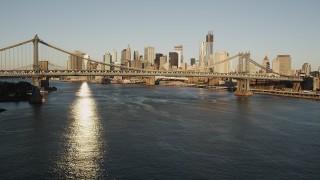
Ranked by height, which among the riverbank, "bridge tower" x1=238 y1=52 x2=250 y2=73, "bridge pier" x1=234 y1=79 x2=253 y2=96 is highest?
"bridge tower" x1=238 y1=52 x2=250 y2=73

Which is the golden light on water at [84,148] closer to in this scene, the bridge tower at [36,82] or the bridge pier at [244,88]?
the bridge tower at [36,82]

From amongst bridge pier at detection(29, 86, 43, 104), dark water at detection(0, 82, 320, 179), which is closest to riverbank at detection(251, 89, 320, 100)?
dark water at detection(0, 82, 320, 179)

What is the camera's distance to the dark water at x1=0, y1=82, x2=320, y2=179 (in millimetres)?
24828

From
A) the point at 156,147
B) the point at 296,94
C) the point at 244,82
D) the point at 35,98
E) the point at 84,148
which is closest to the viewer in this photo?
the point at 84,148

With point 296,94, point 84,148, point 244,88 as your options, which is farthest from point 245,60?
point 84,148

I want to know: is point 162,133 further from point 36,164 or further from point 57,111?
point 57,111

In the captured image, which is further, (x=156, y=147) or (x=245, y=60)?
(x=245, y=60)

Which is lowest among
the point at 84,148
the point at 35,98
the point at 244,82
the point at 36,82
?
A: the point at 84,148

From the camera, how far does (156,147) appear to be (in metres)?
31.6

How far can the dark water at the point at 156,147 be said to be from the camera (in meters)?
24.8

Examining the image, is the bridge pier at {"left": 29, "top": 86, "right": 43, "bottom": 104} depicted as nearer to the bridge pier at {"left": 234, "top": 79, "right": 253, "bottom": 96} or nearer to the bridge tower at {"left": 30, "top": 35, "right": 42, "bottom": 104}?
the bridge tower at {"left": 30, "top": 35, "right": 42, "bottom": 104}

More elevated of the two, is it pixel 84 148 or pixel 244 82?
pixel 244 82

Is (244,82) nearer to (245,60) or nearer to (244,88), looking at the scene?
(244,88)

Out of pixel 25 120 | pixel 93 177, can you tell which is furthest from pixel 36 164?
pixel 25 120
